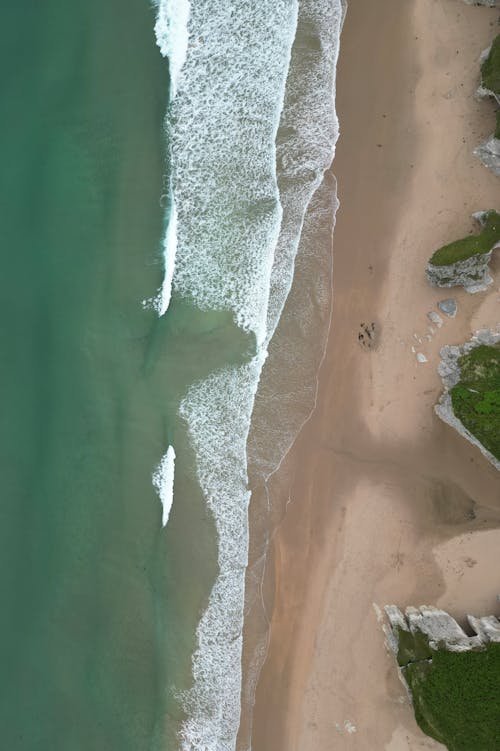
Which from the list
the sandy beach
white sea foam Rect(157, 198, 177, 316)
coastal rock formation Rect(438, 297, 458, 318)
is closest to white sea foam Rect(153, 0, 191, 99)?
white sea foam Rect(157, 198, 177, 316)

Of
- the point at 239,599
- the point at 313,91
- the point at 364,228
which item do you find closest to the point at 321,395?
the point at 364,228

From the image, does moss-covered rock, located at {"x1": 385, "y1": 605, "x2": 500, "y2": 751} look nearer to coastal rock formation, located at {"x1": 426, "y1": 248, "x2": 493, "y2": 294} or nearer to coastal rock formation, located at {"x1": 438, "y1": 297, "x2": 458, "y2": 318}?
coastal rock formation, located at {"x1": 438, "y1": 297, "x2": 458, "y2": 318}

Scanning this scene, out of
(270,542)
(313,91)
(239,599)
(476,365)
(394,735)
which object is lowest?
(394,735)

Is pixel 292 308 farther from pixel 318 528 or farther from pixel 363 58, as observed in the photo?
pixel 363 58

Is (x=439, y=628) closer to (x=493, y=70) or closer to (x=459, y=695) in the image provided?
(x=459, y=695)

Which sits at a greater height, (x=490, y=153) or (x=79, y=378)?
(x=490, y=153)

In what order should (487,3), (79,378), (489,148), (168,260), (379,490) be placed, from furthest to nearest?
(79,378)
(168,260)
(487,3)
(379,490)
(489,148)

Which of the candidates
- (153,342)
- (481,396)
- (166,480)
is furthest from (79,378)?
(481,396)
